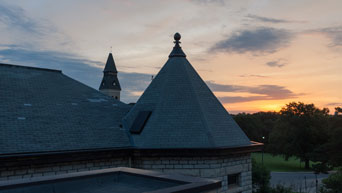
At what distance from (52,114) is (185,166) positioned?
6.32 m

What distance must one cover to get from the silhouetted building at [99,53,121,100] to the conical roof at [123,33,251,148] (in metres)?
66.9

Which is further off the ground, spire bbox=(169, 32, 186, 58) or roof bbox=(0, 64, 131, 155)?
spire bbox=(169, 32, 186, 58)

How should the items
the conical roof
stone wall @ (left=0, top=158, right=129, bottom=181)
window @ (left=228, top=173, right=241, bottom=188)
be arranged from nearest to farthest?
stone wall @ (left=0, top=158, right=129, bottom=181), the conical roof, window @ (left=228, top=173, right=241, bottom=188)

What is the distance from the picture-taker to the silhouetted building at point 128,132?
10867mm

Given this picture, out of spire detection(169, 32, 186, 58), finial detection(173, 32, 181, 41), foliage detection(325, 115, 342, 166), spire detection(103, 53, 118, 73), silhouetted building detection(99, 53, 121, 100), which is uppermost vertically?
spire detection(103, 53, 118, 73)

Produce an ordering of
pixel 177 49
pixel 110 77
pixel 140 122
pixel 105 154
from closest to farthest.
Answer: pixel 105 154 → pixel 140 122 → pixel 177 49 → pixel 110 77

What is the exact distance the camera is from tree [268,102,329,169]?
163ft

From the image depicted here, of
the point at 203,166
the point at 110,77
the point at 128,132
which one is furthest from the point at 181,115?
the point at 110,77

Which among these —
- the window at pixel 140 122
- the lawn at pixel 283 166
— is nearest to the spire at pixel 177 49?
the window at pixel 140 122

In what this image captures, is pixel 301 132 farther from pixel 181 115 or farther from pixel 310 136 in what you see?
pixel 181 115

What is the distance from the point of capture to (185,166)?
11898 millimetres

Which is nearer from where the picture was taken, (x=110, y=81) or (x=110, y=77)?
(x=110, y=81)

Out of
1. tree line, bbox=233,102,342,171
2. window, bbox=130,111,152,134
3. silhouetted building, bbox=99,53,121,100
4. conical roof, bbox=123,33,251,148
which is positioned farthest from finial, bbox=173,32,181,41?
silhouetted building, bbox=99,53,121,100

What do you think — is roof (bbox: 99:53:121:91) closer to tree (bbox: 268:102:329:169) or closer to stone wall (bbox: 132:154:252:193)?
tree (bbox: 268:102:329:169)
